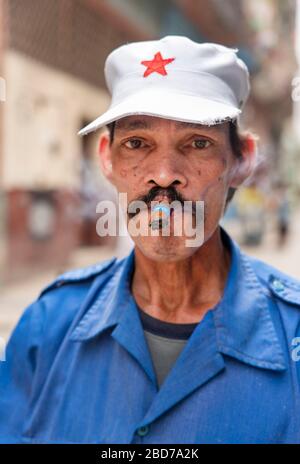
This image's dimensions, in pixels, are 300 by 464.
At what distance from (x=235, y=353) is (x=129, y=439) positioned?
0.98ft

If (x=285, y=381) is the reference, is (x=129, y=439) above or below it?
below

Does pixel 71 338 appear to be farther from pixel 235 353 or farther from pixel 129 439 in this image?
pixel 235 353

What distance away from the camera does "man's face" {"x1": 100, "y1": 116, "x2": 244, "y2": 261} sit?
1.25 m

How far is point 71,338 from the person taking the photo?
1384 millimetres

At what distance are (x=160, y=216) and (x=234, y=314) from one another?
0.96ft

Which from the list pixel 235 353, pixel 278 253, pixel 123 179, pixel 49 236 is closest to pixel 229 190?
pixel 123 179

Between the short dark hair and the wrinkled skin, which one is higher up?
the short dark hair

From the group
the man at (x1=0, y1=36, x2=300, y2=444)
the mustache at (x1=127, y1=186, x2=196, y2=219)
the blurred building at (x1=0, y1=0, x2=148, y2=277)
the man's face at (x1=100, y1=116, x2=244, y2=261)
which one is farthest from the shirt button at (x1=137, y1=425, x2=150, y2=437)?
the blurred building at (x1=0, y1=0, x2=148, y2=277)

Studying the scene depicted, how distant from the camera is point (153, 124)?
49.6 inches

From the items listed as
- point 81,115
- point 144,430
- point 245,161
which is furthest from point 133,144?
point 81,115

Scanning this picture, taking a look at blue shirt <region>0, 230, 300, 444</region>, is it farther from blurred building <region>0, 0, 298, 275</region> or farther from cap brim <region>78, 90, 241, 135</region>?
blurred building <region>0, 0, 298, 275</region>

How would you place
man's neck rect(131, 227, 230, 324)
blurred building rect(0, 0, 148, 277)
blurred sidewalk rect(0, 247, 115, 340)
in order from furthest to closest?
1. blurred building rect(0, 0, 148, 277)
2. blurred sidewalk rect(0, 247, 115, 340)
3. man's neck rect(131, 227, 230, 324)

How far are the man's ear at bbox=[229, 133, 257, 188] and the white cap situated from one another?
133mm
